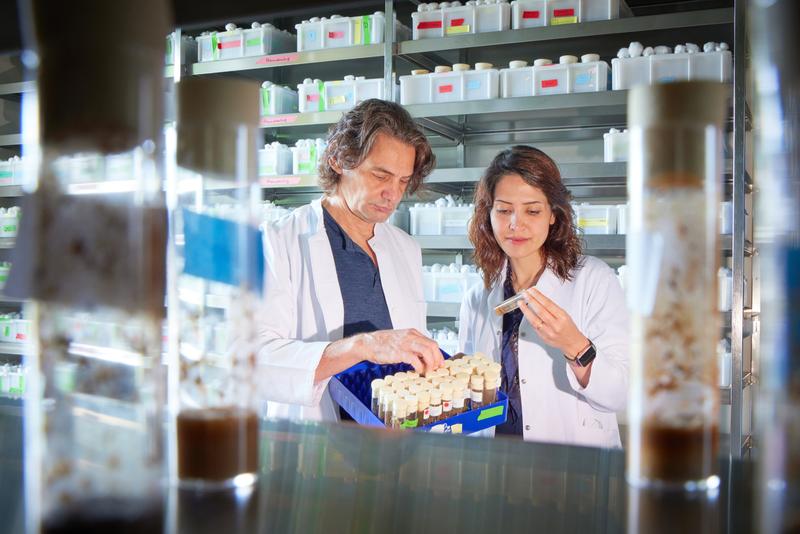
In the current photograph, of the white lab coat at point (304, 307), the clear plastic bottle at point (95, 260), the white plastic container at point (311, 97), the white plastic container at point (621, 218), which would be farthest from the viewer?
the white plastic container at point (311, 97)

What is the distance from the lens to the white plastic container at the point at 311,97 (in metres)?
4.53

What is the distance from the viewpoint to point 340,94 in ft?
14.7

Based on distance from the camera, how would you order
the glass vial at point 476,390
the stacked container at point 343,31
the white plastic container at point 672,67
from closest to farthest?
1. the glass vial at point 476,390
2. the white plastic container at point 672,67
3. the stacked container at point 343,31

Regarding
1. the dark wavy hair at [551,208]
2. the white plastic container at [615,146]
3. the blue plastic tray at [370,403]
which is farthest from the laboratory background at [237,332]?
the white plastic container at [615,146]

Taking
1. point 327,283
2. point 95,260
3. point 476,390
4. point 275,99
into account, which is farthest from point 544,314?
point 275,99

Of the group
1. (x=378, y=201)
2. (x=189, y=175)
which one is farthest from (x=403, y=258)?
(x=189, y=175)

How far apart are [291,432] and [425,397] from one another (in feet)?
2.77

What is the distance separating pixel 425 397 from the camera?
5.33 ft

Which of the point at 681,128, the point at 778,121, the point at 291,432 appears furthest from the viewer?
the point at 291,432

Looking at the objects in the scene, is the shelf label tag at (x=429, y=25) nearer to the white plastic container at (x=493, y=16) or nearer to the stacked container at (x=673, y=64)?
the white plastic container at (x=493, y=16)

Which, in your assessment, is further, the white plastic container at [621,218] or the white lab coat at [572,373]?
the white plastic container at [621,218]

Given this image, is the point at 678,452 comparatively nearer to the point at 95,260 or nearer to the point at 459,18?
the point at 95,260

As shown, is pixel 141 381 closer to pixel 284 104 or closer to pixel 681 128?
pixel 681 128

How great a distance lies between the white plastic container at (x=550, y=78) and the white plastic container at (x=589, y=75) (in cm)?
4
